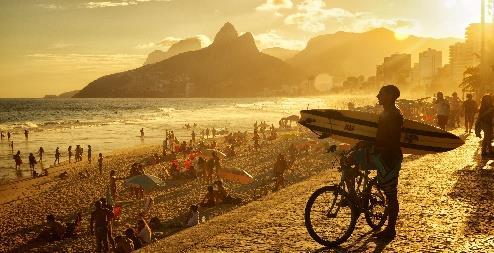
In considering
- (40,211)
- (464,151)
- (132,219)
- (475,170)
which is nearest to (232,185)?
(132,219)

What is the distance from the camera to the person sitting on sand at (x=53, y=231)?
46.3ft

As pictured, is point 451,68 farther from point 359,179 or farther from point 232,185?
point 359,179

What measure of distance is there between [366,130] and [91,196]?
1818 centimetres

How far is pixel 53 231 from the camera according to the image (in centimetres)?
1420

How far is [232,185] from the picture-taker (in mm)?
21422

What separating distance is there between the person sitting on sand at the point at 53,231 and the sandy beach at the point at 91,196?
28 cm

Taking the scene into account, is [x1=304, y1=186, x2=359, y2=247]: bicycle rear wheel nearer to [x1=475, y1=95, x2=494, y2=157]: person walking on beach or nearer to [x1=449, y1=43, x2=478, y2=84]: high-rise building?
[x1=475, y1=95, x2=494, y2=157]: person walking on beach

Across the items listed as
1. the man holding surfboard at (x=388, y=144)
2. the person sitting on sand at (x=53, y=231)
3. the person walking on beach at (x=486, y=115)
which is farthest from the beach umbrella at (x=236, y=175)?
the man holding surfboard at (x=388, y=144)

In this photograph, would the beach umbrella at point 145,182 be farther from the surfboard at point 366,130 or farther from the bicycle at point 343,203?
the bicycle at point 343,203

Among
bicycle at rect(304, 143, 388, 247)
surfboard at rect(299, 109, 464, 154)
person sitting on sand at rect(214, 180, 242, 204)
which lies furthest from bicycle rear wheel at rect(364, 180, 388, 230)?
person sitting on sand at rect(214, 180, 242, 204)

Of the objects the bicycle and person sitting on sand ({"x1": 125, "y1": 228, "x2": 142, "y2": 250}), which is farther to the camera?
person sitting on sand ({"x1": 125, "y1": 228, "x2": 142, "y2": 250})

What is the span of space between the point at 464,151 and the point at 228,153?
20.4 metres

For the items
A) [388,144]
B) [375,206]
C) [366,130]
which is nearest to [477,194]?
[375,206]

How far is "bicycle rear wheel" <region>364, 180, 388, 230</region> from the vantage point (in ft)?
19.6
